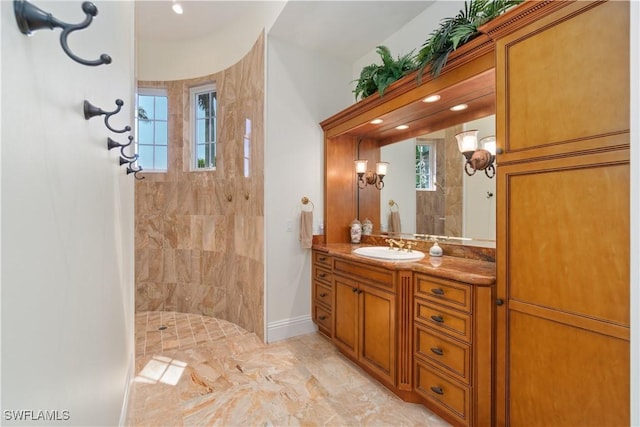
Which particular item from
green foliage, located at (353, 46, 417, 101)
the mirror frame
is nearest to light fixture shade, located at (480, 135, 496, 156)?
the mirror frame

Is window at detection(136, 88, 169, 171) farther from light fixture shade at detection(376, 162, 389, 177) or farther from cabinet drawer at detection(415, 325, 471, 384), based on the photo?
cabinet drawer at detection(415, 325, 471, 384)

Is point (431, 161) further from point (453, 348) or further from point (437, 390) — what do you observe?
point (437, 390)

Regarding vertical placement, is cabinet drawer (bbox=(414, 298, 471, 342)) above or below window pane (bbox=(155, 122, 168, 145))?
below

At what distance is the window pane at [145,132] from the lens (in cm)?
396

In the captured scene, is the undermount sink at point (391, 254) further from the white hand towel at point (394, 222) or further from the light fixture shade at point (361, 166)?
the light fixture shade at point (361, 166)

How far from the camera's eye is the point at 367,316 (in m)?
2.22

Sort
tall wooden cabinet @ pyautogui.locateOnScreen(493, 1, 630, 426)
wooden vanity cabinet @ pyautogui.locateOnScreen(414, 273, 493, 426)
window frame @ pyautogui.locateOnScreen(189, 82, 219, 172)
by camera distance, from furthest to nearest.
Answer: window frame @ pyautogui.locateOnScreen(189, 82, 219, 172) < wooden vanity cabinet @ pyautogui.locateOnScreen(414, 273, 493, 426) < tall wooden cabinet @ pyautogui.locateOnScreen(493, 1, 630, 426)

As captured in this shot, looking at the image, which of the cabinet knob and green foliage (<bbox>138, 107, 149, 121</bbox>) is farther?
green foliage (<bbox>138, 107, 149, 121</bbox>)

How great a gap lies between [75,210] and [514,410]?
2.00m

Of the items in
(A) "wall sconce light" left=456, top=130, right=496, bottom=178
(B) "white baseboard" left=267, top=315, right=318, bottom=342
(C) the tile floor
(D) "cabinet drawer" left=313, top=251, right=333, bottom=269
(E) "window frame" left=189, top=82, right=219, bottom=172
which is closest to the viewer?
(C) the tile floor

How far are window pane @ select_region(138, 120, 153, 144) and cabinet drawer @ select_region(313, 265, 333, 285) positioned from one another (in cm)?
294

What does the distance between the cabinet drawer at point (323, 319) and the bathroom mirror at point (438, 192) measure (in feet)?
3.29

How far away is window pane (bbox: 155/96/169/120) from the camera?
3.97 metres

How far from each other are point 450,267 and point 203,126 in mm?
3601
